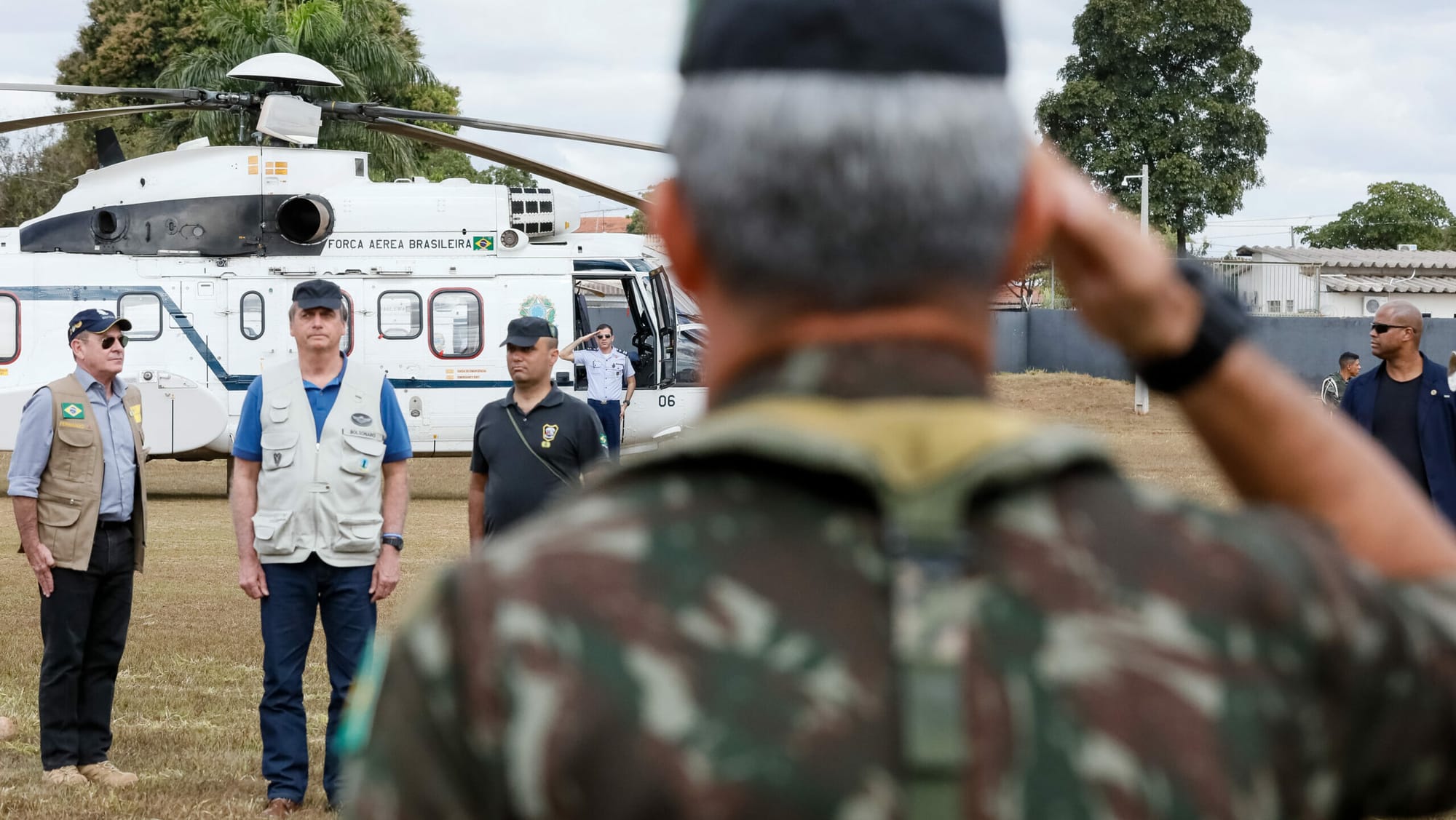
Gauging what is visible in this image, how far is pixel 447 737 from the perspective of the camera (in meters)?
1.01

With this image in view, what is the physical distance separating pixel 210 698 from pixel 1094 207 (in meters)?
7.18

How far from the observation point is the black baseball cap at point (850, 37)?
3.47 ft

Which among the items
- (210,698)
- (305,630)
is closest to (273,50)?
(210,698)

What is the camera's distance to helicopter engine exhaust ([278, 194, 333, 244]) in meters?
15.4

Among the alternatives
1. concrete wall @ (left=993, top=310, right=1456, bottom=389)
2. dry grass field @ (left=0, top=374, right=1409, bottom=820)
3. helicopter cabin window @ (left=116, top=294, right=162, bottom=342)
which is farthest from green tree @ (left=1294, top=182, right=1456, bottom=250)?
helicopter cabin window @ (left=116, top=294, right=162, bottom=342)

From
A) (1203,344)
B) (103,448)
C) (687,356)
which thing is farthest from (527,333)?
(687,356)

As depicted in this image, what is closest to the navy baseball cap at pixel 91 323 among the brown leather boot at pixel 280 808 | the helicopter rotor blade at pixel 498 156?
the brown leather boot at pixel 280 808

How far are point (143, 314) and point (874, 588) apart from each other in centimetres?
1598

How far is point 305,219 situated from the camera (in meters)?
15.5

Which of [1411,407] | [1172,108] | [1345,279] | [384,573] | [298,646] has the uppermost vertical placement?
[1172,108]

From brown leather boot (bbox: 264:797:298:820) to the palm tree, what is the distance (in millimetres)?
20653

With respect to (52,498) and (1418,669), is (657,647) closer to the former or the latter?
(1418,669)

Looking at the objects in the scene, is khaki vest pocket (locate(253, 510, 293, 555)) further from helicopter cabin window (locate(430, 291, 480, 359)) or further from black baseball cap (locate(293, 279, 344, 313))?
helicopter cabin window (locate(430, 291, 480, 359))

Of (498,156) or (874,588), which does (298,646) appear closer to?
(874,588)
